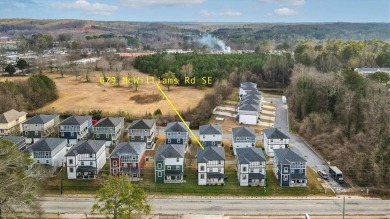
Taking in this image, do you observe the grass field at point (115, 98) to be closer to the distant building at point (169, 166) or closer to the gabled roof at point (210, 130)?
the gabled roof at point (210, 130)

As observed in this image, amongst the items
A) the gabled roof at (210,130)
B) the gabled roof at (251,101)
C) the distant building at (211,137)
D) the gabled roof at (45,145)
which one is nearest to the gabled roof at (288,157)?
the distant building at (211,137)

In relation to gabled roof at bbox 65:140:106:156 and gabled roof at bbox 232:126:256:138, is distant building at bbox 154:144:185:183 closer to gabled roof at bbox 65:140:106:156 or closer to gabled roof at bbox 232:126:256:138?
gabled roof at bbox 65:140:106:156

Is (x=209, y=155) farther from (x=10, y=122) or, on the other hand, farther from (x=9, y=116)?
(x=9, y=116)

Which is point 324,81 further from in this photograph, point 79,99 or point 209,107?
point 79,99

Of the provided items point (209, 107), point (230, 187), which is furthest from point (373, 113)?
point (209, 107)

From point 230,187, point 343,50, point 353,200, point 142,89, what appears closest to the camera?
point 353,200

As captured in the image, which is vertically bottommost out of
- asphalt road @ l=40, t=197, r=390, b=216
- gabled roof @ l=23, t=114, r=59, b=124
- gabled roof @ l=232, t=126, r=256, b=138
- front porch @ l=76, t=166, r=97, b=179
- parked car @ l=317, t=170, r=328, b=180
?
asphalt road @ l=40, t=197, r=390, b=216

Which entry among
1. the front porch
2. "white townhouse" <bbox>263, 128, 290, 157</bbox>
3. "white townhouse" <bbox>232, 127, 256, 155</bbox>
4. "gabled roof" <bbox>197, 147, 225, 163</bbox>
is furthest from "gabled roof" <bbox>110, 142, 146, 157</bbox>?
"white townhouse" <bbox>263, 128, 290, 157</bbox>
